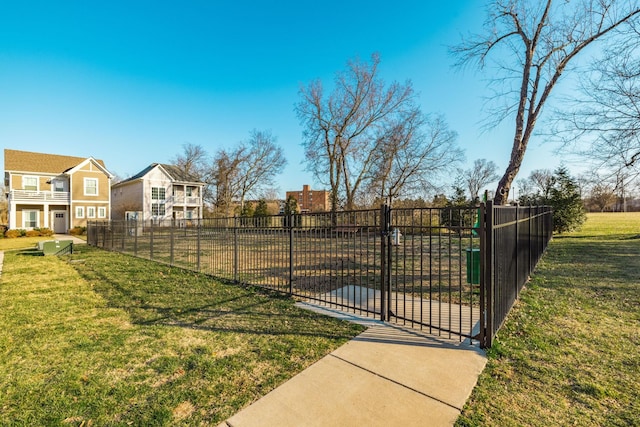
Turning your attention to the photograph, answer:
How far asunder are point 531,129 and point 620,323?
695cm

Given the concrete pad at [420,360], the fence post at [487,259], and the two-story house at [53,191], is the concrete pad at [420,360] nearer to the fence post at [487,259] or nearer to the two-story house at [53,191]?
the fence post at [487,259]

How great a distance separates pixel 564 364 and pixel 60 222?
3458 centimetres

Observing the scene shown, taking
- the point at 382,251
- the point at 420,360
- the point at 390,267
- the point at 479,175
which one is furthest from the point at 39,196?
the point at 479,175

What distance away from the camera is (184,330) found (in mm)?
3957

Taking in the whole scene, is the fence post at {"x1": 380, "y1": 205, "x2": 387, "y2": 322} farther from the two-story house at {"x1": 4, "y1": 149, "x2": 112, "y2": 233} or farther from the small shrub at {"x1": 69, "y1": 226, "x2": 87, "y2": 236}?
the two-story house at {"x1": 4, "y1": 149, "x2": 112, "y2": 233}

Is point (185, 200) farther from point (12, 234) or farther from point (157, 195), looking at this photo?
point (12, 234)

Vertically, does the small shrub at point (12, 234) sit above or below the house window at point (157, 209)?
below

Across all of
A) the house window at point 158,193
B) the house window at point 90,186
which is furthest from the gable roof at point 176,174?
the house window at point 90,186

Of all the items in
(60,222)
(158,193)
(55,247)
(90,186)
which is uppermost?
(90,186)

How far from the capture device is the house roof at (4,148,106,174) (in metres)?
23.2

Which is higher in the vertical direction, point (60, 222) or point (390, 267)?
point (390, 267)

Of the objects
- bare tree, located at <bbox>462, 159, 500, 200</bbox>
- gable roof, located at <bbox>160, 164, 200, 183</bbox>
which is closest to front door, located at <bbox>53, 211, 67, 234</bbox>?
gable roof, located at <bbox>160, 164, 200, 183</bbox>

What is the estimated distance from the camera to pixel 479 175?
38688 mm

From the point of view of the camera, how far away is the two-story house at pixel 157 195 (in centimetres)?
2773
